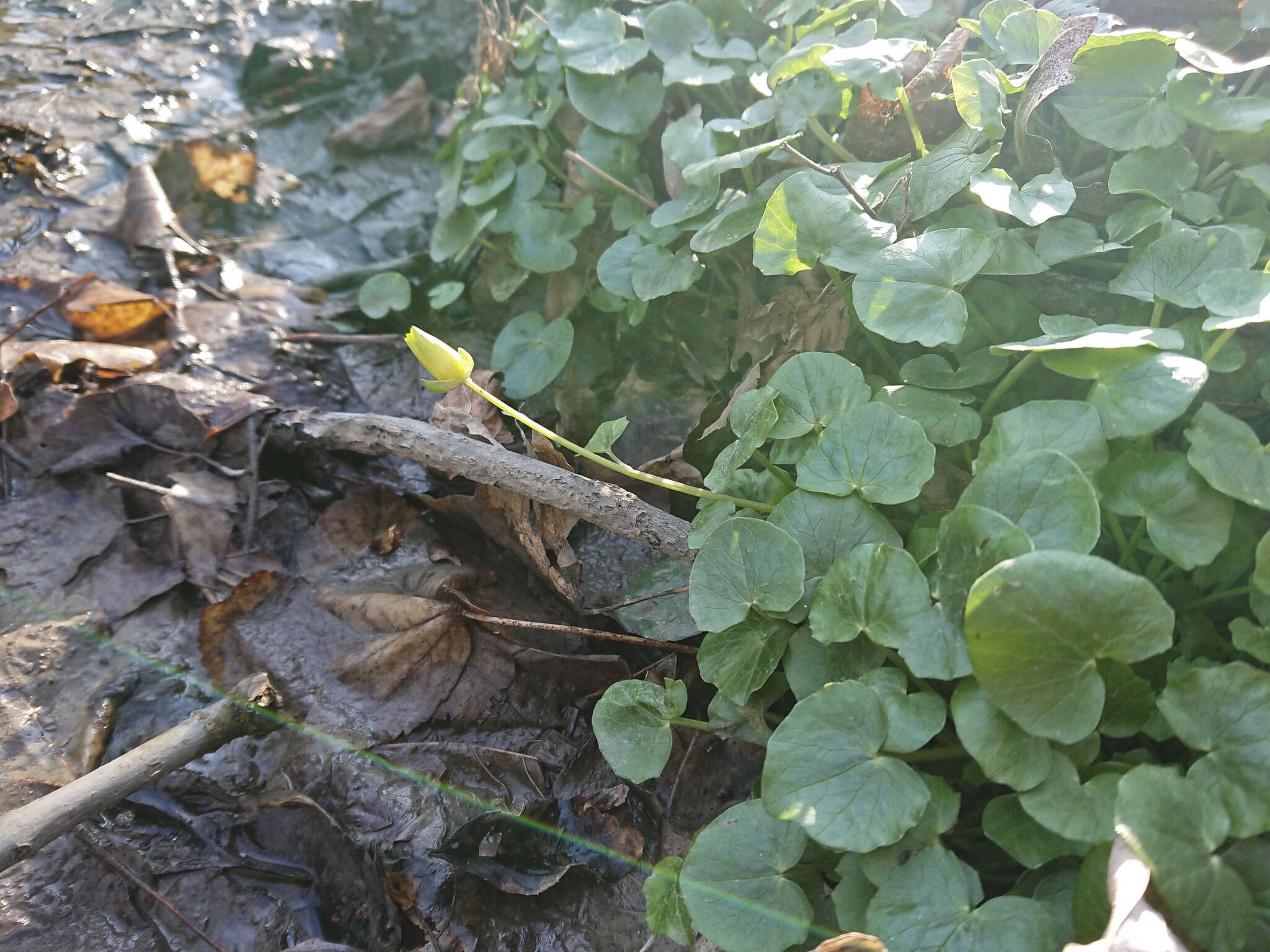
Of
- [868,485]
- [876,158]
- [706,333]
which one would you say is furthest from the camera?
[706,333]

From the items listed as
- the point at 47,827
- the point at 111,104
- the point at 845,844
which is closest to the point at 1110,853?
the point at 845,844

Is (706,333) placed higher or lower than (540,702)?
higher

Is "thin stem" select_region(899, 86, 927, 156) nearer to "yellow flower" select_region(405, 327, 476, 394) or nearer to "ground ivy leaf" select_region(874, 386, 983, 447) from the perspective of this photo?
"ground ivy leaf" select_region(874, 386, 983, 447)

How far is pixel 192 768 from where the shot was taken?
1.56 metres

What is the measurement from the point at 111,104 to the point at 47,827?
3.09 m

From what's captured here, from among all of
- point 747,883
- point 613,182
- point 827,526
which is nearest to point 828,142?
point 613,182

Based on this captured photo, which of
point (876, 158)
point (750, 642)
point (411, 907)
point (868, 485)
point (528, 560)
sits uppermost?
point (876, 158)

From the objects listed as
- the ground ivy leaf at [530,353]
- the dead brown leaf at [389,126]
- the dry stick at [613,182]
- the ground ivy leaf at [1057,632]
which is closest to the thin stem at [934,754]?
the ground ivy leaf at [1057,632]

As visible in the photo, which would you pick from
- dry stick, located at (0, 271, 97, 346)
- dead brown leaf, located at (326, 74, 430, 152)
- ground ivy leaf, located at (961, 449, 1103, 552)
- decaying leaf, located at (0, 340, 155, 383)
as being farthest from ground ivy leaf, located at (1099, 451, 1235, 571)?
dead brown leaf, located at (326, 74, 430, 152)

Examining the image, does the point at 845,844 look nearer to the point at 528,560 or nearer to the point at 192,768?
the point at 528,560

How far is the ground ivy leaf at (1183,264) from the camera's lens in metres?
1.23

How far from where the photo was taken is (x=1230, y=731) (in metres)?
0.97

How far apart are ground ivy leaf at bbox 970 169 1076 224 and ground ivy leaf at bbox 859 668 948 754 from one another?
79cm

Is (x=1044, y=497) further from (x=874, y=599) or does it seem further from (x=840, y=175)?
(x=840, y=175)
